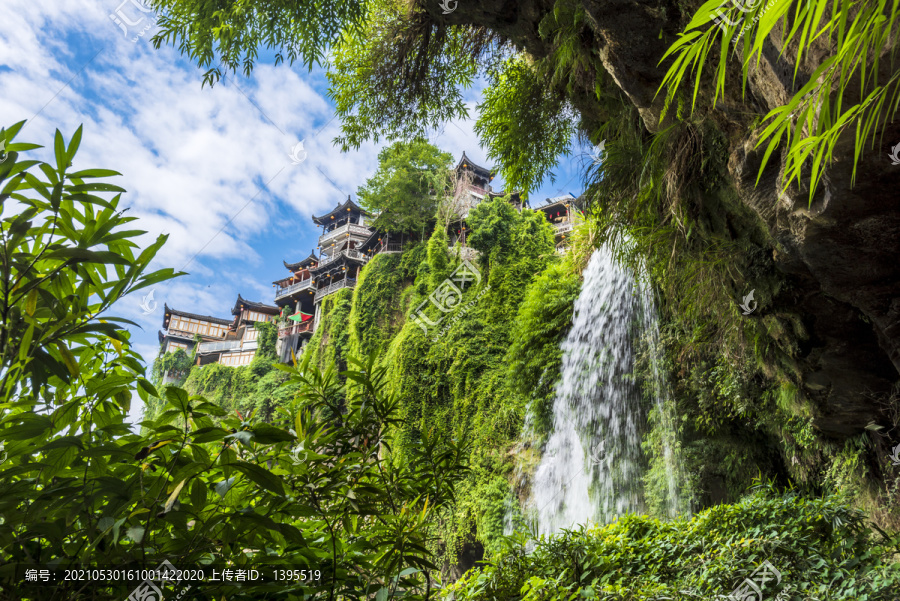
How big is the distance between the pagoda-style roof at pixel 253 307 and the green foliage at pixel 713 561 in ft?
95.7

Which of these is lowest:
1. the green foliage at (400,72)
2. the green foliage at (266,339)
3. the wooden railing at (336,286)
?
the green foliage at (400,72)

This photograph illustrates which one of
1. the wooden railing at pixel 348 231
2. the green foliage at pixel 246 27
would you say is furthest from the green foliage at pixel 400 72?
the wooden railing at pixel 348 231

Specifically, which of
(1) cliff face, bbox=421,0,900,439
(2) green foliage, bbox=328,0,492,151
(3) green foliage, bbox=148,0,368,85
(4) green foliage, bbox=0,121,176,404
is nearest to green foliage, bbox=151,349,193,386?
(2) green foliage, bbox=328,0,492,151

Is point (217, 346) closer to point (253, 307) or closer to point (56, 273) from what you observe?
point (253, 307)

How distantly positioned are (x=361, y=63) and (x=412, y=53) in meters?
0.68

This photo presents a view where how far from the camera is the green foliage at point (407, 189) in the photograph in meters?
17.6

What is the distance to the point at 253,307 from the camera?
30344mm

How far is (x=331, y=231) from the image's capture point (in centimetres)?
2941

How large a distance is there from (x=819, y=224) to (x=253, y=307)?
102ft

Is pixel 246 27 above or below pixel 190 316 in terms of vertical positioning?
below

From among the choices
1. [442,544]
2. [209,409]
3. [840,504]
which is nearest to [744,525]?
[840,504]

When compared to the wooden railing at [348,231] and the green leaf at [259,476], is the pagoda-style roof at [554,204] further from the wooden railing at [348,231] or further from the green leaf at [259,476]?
the green leaf at [259,476]

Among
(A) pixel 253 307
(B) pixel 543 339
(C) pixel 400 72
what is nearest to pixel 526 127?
(C) pixel 400 72

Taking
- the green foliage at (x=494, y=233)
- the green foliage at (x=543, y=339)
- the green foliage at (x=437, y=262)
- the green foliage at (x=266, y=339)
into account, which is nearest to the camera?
the green foliage at (x=543, y=339)
